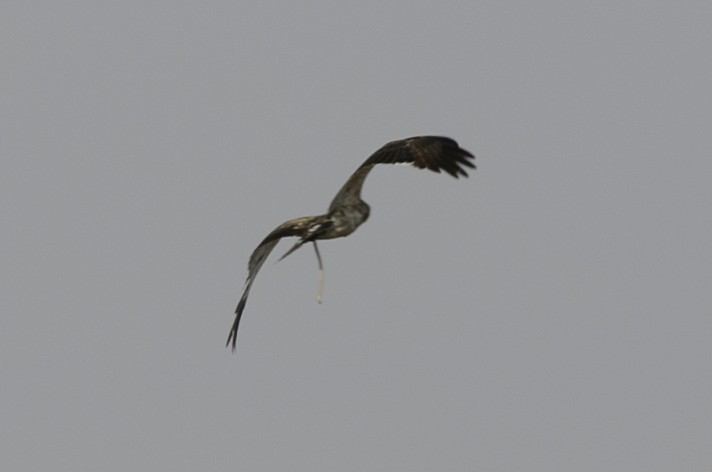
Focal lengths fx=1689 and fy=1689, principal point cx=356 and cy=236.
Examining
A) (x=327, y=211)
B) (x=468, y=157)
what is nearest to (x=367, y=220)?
(x=327, y=211)

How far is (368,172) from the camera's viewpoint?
123 ft

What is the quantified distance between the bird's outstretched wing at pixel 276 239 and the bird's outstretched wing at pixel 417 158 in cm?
77

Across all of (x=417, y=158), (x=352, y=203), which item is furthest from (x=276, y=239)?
(x=417, y=158)

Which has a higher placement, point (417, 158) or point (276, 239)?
point (417, 158)

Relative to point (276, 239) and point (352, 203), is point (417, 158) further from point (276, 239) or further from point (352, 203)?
point (276, 239)

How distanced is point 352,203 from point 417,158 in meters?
2.19

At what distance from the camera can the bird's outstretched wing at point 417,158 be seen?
3628cm

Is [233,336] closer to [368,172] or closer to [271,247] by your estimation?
[271,247]

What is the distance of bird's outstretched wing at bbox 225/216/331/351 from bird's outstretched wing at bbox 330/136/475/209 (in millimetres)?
766

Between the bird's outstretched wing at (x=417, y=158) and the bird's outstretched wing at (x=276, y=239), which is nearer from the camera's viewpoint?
the bird's outstretched wing at (x=417, y=158)

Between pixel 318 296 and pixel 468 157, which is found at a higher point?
pixel 468 157

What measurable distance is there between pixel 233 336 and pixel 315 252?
8.59 ft

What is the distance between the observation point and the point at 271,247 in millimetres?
37938

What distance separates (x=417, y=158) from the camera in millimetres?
36719
